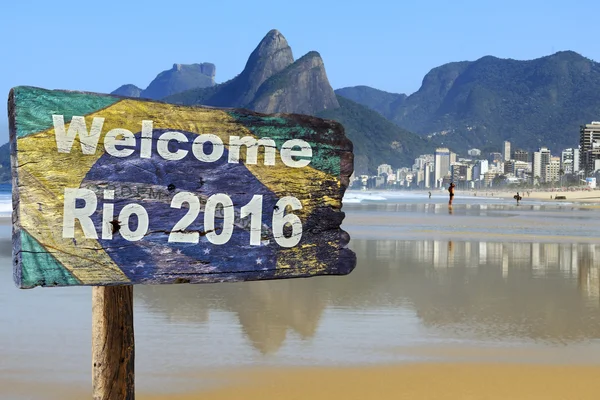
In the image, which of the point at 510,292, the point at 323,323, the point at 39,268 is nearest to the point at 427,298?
the point at 510,292

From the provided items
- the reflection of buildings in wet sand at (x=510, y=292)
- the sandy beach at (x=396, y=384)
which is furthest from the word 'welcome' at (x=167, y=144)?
the reflection of buildings in wet sand at (x=510, y=292)

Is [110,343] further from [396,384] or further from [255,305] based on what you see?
[255,305]

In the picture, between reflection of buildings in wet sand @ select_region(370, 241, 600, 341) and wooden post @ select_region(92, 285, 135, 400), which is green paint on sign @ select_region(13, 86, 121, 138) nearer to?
wooden post @ select_region(92, 285, 135, 400)

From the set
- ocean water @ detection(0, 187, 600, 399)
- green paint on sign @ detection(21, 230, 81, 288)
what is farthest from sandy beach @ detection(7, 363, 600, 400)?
green paint on sign @ detection(21, 230, 81, 288)

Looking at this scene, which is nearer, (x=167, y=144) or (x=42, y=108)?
(x=42, y=108)

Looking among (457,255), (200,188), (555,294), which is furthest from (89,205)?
(457,255)

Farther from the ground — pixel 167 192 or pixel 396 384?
pixel 167 192

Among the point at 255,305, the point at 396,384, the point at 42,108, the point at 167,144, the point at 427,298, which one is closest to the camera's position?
the point at 42,108
